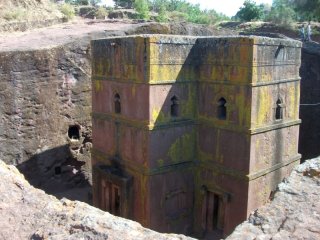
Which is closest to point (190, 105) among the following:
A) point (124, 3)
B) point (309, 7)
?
point (309, 7)

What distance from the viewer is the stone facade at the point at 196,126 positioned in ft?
24.7

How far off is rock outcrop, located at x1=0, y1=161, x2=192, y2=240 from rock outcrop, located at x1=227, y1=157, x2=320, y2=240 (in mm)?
537

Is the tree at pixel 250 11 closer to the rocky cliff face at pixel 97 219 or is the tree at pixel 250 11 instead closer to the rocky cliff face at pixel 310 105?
the rocky cliff face at pixel 310 105

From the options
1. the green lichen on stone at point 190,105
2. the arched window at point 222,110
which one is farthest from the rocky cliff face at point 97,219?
the green lichen on stone at point 190,105

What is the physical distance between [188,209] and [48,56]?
5128 millimetres

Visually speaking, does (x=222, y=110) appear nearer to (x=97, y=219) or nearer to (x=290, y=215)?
(x=290, y=215)

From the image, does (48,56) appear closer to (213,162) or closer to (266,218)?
(213,162)

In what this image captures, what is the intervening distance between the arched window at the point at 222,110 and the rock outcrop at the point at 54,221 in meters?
5.48

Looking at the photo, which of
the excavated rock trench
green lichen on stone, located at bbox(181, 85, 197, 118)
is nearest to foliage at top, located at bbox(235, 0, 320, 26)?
the excavated rock trench

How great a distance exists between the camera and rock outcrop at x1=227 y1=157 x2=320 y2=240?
244cm

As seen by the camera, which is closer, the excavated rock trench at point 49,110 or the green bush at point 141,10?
the excavated rock trench at point 49,110

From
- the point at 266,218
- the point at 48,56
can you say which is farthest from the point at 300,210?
the point at 48,56

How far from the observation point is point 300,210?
2.68m

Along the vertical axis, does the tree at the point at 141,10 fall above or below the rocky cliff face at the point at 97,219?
above
